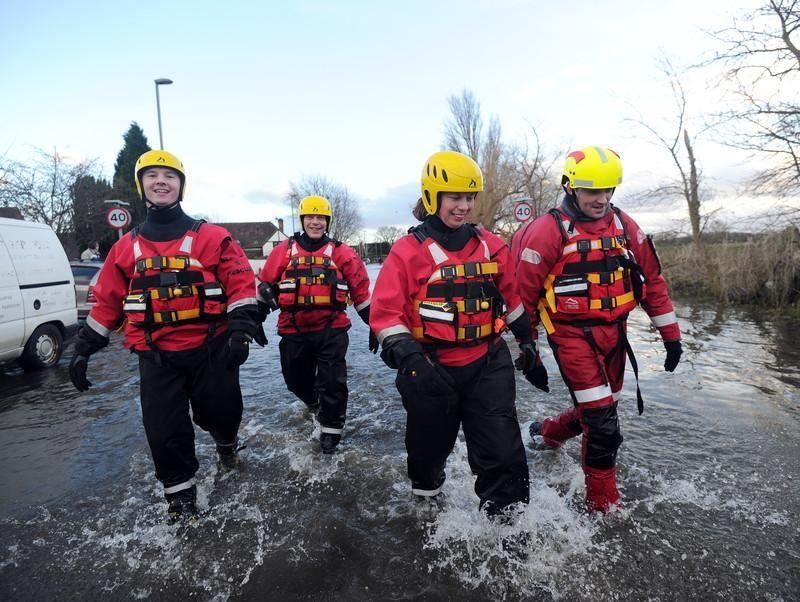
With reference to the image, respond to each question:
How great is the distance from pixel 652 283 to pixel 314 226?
2988 millimetres

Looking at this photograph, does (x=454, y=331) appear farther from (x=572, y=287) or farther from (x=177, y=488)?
(x=177, y=488)

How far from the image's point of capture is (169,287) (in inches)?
119

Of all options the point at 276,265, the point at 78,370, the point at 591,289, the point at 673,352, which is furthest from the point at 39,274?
the point at 673,352

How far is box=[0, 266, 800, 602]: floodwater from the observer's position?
2.45 meters

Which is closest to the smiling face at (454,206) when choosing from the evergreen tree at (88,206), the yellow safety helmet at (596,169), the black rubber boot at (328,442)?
the yellow safety helmet at (596,169)

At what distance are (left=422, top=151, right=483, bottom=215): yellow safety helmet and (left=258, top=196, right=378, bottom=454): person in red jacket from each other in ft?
5.75

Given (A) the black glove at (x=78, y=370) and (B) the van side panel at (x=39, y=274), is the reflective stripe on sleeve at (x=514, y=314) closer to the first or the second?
(A) the black glove at (x=78, y=370)

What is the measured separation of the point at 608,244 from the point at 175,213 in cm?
289

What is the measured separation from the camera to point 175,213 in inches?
127

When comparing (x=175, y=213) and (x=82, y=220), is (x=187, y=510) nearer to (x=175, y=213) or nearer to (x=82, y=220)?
(x=175, y=213)

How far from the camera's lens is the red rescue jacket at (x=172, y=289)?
9.91 ft

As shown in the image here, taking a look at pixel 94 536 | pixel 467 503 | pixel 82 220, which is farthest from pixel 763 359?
pixel 82 220

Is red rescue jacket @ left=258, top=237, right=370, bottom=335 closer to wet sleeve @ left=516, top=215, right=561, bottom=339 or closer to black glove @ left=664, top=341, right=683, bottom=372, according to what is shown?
wet sleeve @ left=516, top=215, right=561, bottom=339

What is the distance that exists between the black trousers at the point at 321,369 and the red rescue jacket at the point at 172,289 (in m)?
1.22
